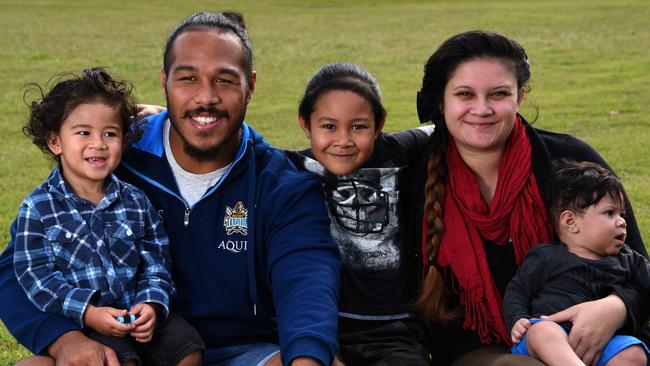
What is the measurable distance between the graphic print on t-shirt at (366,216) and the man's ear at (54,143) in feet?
3.70

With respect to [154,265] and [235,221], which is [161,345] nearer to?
[154,265]

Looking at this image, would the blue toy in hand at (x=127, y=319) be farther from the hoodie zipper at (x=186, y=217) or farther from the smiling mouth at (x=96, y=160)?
the smiling mouth at (x=96, y=160)

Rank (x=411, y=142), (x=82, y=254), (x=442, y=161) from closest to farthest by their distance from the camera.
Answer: (x=82, y=254), (x=442, y=161), (x=411, y=142)

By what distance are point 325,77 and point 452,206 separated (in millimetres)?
811

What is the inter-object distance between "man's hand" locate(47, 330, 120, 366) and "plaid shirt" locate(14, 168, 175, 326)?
2.8 inches

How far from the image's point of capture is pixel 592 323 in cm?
379

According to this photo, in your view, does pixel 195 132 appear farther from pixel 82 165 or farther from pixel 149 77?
pixel 149 77

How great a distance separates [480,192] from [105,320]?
5.38 ft

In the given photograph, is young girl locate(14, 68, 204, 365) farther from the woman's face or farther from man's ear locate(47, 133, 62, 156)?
the woman's face

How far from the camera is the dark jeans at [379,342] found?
13.3 feet

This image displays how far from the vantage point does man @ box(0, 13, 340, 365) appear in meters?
Answer: 3.99

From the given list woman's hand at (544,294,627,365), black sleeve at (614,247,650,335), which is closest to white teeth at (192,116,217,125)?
woman's hand at (544,294,627,365)

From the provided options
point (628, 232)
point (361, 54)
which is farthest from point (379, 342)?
point (361, 54)

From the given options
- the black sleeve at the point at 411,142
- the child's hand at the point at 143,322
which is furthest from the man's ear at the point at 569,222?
the child's hand at the point at 143,322
